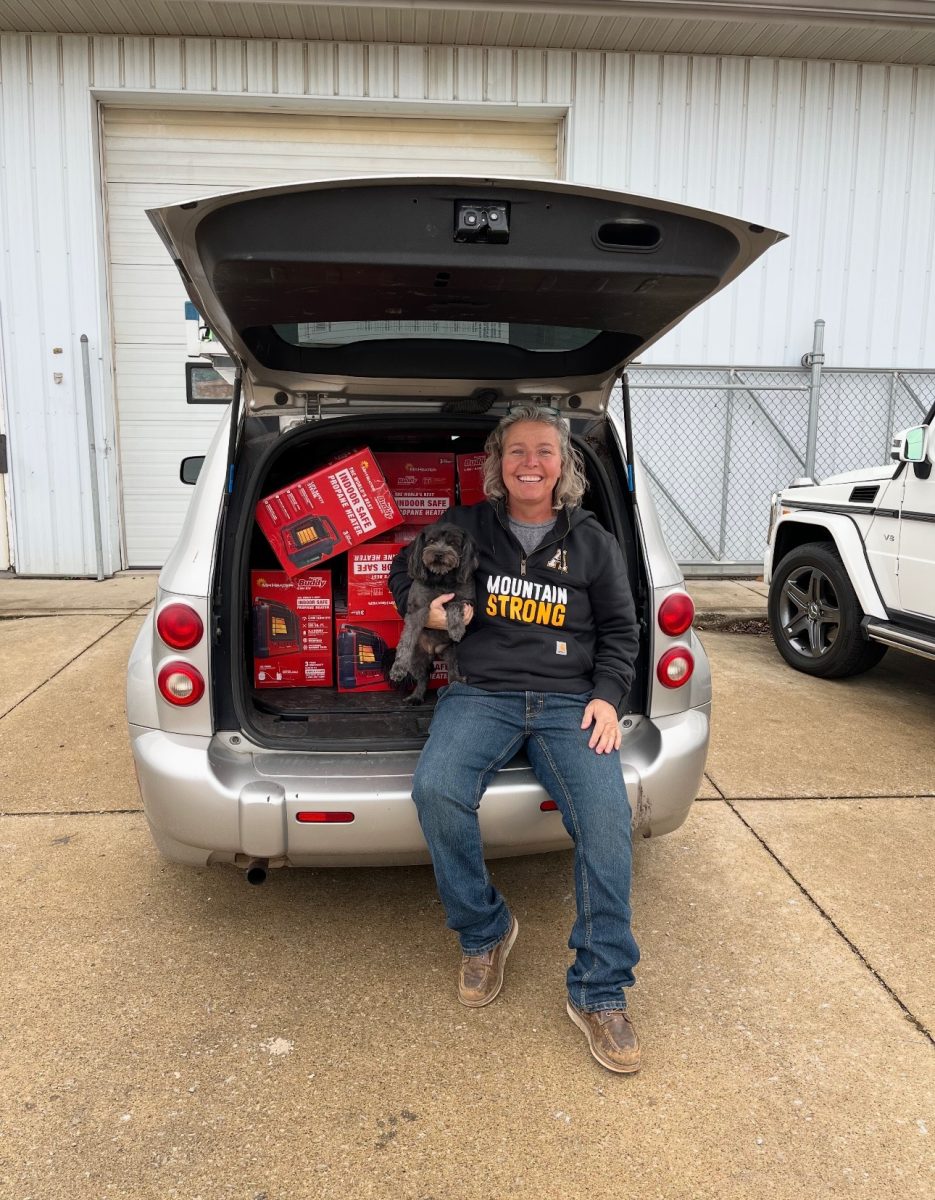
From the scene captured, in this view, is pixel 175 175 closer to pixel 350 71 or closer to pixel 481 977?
pixel 350 71

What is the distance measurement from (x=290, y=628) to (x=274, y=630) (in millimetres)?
58

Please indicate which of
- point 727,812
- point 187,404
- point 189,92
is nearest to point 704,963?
point 727,812

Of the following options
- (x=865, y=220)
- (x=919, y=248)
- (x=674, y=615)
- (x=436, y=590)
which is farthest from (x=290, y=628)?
(x=919, y=248)

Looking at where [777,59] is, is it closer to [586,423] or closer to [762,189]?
[762,189]

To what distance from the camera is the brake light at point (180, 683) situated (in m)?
2.48

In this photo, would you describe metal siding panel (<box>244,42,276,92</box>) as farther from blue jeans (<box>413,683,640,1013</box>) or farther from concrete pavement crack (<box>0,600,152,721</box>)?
blue jeans (<box>413,683,640,1013</box>)

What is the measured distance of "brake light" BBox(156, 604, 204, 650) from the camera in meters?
2.47

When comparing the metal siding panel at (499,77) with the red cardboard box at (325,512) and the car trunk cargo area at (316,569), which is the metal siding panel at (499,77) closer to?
the car trunk cargo area at (316,569)

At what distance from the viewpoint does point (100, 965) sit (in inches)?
102

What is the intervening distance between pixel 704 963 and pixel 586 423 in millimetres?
1761

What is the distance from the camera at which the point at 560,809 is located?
2.41 meters

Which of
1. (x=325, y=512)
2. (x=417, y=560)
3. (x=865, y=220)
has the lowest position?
(x=417, y=560)

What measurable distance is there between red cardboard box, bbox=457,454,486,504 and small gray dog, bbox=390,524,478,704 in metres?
0.67

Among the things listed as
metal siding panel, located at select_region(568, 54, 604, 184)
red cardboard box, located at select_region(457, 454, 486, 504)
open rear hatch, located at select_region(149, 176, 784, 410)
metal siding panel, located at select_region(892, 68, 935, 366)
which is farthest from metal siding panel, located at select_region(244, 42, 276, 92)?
open rear hatch, located at select_region(149, 176, 784, 410)
